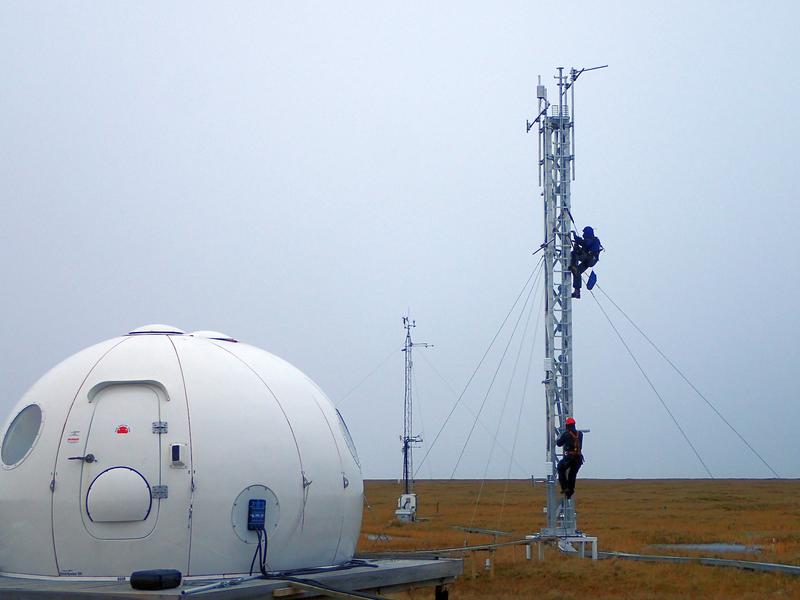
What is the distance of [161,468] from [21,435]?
2162mm

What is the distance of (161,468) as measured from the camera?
10617mm

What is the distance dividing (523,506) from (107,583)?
160 ft

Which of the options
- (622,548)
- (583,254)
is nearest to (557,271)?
(583,254)

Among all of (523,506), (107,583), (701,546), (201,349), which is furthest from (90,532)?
(523,506)

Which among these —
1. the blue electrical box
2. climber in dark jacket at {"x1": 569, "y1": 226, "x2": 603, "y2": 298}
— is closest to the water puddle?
climber in dark jacket at {"x1": 569, "y1": 226, "x2": 603, "y2": 298}

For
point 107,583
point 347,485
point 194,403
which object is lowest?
point 107,583

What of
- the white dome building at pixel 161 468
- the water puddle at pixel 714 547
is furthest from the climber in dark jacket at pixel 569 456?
the white dome building at pixel 161 468

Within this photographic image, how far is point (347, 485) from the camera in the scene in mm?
12531

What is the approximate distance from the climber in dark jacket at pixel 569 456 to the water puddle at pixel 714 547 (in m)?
7.72

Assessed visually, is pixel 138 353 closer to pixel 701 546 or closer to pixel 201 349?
pixel 201 349

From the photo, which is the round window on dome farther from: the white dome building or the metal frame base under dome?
the metal frame base under dome

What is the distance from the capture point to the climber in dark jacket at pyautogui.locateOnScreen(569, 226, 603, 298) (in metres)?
22.6

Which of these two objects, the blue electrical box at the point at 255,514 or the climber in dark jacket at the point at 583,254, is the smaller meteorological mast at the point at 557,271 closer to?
the climber in dark jacket at the point at 583,254

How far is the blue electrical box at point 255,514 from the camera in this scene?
10977 millimetres
